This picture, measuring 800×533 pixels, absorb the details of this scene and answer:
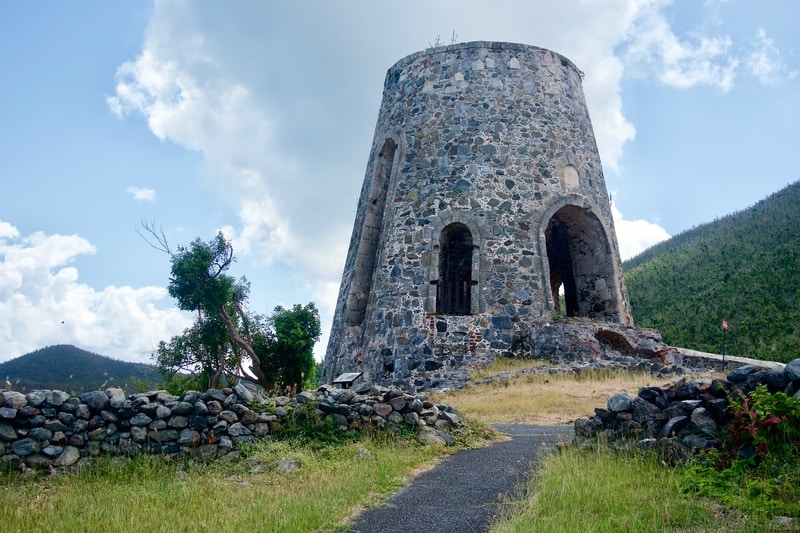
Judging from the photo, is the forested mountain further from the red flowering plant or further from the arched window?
the red flowering plant

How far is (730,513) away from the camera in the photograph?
15.3ft

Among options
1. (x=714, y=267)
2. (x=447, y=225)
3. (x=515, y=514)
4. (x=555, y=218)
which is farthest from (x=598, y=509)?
(x=714, y=267)


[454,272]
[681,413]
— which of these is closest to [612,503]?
[681,413]

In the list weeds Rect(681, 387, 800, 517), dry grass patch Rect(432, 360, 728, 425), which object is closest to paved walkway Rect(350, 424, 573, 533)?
weeds Rect(681, 387, 800, 517)

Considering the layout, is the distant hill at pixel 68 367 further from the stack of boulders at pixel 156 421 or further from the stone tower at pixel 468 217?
the stack of boulders at pixel 156 421

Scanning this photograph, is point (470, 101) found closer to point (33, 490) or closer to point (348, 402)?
point (348, 402)

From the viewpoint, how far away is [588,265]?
59.4 ft

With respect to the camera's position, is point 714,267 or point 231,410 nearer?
point 231,410

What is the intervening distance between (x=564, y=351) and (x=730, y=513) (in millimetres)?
10234

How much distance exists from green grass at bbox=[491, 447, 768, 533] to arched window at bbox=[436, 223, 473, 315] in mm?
10120

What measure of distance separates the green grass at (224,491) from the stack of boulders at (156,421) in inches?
11.0

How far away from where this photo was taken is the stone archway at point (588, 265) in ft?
56.9

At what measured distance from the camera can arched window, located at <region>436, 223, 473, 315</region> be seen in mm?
16469

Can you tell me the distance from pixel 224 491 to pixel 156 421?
2.02m
